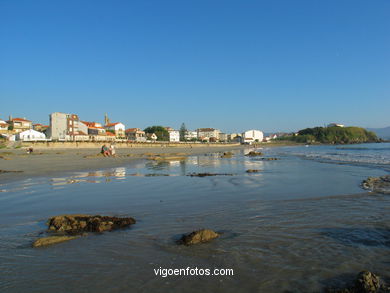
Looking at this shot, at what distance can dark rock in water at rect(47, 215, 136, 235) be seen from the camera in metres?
5.84

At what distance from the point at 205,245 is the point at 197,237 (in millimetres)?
259

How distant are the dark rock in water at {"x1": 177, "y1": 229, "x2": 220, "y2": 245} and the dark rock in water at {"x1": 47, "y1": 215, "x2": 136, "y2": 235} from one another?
1.67 m

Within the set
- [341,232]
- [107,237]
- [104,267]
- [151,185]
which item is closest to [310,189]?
[341,232]

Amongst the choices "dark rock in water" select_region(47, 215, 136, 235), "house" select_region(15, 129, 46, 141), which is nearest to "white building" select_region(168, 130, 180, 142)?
"house" select_region(15, 129, 46, 141)

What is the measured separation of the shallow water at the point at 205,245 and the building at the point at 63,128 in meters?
78.7

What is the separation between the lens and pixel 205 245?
16.3ft

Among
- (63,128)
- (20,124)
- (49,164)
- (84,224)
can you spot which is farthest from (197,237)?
(20,124)

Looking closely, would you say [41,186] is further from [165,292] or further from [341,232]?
[341,232]

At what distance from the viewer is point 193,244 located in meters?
5.02

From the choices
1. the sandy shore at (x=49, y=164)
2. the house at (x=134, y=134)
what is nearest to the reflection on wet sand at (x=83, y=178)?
the sandy shore at (x=49, y=164)

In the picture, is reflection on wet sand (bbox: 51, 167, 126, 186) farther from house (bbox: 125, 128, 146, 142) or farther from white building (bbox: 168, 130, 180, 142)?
white building (bbox: 168, 130, 180, 142)

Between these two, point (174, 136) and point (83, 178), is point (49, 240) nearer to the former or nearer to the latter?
point (83, 178)

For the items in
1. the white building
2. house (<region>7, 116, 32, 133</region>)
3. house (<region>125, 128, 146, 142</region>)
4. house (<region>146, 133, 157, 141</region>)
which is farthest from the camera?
the white building

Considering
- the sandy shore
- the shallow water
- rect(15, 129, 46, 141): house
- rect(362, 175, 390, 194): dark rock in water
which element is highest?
rect(15, 129, 46, 141): house
